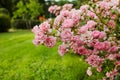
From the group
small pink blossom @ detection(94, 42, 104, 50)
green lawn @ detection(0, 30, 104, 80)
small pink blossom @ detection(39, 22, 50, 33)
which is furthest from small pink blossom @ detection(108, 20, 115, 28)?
green lawn @ detection(0, 30, 104, 80)

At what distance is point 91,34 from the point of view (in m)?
4.08

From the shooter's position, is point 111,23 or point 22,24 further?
point 22,24

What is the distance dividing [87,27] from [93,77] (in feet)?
8.00

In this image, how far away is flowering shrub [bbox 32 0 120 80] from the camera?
13.6 feet

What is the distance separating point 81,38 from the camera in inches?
165

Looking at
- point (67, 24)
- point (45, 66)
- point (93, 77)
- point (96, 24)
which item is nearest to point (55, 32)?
point (67, 24)

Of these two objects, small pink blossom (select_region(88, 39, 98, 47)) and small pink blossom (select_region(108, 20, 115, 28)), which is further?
small pink blossom (select_region(108, 20, 115, 28))

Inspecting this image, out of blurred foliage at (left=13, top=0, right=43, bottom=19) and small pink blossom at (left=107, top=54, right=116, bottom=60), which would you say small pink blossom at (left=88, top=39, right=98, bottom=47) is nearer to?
small pink blossom at (left=107, top=54, right=116, bottom=60)

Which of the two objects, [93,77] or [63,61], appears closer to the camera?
[93,77]

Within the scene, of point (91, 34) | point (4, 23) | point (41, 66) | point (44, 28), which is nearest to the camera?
point (91, 34)

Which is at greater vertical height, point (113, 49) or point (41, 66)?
point (113, 49)

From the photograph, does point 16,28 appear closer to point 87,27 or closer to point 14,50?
point 14,50

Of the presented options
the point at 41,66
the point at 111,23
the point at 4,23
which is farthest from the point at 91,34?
the point at 4,23

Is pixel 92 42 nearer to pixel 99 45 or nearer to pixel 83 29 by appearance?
pixel 99 45
